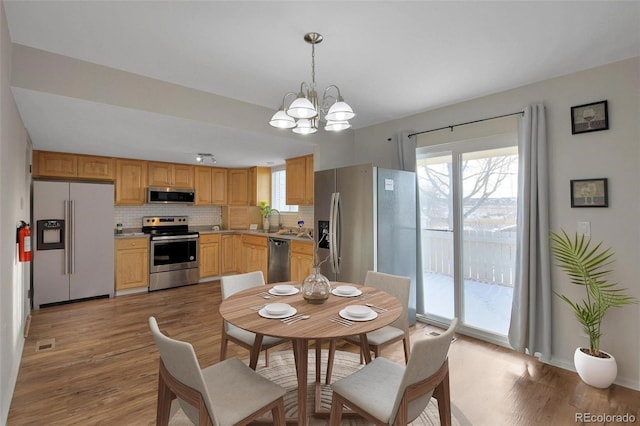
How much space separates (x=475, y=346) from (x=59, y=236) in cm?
544

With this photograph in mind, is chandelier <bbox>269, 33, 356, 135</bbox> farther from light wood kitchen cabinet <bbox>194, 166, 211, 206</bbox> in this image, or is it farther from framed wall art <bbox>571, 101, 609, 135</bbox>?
light wood kitchen cabinet <bbox>194, 166, 211, 206</bbox>

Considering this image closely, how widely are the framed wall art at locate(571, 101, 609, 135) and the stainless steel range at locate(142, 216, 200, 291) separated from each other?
17.7 ft

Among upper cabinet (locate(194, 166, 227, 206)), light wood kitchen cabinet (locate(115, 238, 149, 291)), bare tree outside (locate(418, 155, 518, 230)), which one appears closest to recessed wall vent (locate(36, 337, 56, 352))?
light wood kitchen cabinet (locate(115, 238, 149, 291))

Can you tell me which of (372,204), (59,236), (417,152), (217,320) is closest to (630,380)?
(372,204)

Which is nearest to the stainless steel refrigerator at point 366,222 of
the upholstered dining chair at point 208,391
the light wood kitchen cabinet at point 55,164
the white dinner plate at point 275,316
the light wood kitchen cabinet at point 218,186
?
the white dinner plate at point 275,316

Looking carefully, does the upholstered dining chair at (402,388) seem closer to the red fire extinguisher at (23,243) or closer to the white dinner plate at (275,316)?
the white dinner plate at (275,316)

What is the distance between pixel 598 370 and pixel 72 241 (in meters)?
6.01

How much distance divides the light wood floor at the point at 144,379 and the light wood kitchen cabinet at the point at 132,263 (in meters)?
1.08

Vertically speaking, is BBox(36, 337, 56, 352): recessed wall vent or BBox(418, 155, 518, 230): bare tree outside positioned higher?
BBox(418, 155, 518, 230): bare tree outside

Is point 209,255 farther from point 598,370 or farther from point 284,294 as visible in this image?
point 598,370

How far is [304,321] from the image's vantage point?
5.45 feet

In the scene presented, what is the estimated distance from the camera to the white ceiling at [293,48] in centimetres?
183

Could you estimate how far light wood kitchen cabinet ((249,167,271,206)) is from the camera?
606cm

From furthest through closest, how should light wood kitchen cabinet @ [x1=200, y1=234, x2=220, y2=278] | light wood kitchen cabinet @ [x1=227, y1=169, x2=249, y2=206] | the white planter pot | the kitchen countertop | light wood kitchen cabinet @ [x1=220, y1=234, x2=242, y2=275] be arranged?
light wood kitchen cabinet @ [x1=227, y1=169, x2=249, y2=206] → light wood kitchen cabinet @ [x1=220, y1=234, x2=242, y2=275] → light wood kitchen cabinet @ [x1=200, y1=234, x2=220, y2=278] → the kitchen countertop → the white planter pot
